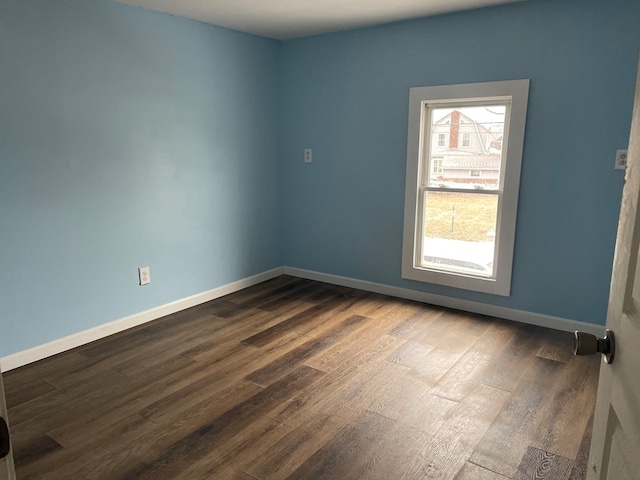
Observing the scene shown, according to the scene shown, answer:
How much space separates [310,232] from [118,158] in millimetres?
1920

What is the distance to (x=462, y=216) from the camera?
142 inches

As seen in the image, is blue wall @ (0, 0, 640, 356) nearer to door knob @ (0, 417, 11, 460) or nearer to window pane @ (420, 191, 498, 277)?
window pane @ (420, 191, 498, 277)

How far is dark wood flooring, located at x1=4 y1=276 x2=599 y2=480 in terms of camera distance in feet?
6.25

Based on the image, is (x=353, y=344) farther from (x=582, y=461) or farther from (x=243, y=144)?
(x=243, y=144)

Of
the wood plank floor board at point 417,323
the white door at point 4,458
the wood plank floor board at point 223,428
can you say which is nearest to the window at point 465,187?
the wood plank floor board at point 417,323

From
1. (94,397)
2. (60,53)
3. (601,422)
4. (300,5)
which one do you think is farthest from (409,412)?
(60,53)

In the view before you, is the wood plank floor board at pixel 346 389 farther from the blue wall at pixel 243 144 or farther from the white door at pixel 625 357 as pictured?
the white door at pixel 625 357

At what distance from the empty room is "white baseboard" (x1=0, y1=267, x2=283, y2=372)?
0.01m

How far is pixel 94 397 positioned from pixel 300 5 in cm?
275

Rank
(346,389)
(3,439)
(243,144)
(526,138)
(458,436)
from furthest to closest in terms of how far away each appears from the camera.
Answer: (243,144)
(526,138)
(346,389)
(458,436)
(3,439)

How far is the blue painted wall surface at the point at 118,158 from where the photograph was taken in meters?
2.61

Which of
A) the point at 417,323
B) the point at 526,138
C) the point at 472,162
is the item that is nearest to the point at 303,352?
the point at 417,323

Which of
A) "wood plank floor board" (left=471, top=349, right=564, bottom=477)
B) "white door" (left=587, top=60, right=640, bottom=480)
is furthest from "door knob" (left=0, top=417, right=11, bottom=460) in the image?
"wood plank floor board" (left=471, top=349, right=564, bottom=477)

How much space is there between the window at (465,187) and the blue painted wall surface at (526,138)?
8cm
